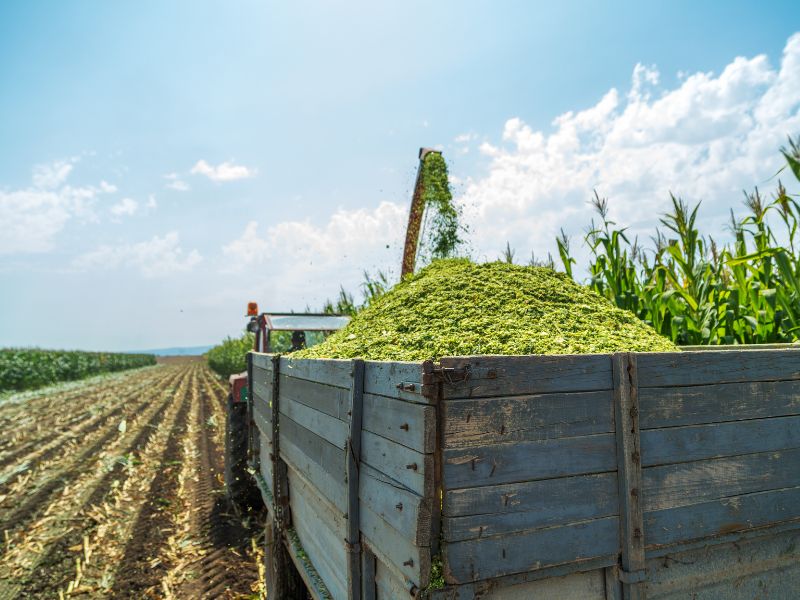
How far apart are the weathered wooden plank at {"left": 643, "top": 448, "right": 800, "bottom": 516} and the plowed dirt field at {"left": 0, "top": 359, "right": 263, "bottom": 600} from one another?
11.5 feet

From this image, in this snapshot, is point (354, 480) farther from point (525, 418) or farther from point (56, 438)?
point (56, 438)

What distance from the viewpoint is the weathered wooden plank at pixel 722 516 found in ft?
5.69

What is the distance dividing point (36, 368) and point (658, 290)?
31.1 meters

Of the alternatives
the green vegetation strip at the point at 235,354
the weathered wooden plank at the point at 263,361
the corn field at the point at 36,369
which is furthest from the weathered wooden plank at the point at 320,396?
the corn field at the point at 36,369

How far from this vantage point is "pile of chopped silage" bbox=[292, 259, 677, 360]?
2.52 meters

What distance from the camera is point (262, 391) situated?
12.9 ft

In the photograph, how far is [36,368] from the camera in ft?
91.3

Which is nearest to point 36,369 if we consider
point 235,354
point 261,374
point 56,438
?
point 235,354

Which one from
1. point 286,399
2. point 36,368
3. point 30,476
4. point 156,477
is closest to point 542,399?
point 286,399

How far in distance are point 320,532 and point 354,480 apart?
2.45 ft

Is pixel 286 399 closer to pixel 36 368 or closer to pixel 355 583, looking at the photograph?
pixel 355 583

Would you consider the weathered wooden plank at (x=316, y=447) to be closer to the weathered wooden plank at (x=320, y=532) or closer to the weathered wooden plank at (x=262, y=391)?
the weathered wooden plank at (x=320, y=532)

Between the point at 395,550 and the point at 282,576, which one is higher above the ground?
the point at 395,550

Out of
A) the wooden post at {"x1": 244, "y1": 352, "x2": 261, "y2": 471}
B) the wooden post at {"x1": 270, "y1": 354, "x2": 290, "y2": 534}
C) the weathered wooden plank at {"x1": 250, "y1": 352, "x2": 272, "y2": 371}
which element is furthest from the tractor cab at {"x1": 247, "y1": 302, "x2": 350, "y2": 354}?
the wooden post at {"x1": 270, "y1": 354, "x2": 290, "y2": 534}
